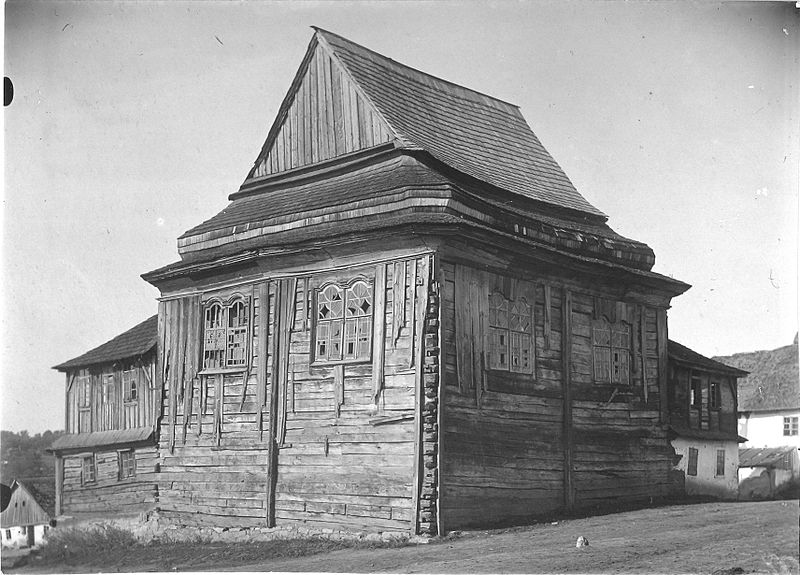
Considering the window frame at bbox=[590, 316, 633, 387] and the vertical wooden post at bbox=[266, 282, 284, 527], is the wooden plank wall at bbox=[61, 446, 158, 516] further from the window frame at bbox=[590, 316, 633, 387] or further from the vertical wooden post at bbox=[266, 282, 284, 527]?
the window frame at bbox=[590, 316, 633, 387]

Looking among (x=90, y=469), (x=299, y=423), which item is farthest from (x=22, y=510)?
(x=299, y=423)

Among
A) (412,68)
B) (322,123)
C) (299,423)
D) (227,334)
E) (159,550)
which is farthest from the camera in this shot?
(412,68)

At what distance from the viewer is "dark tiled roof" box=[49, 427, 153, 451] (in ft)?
83.8

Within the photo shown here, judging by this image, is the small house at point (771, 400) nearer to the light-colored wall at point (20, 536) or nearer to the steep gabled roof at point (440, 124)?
the steep gabled roof at point (440, 124)

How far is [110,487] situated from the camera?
26.5 metres

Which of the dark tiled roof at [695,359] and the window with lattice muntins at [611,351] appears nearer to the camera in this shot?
the window with lattice muntins at [611,351]

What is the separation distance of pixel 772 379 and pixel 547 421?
8.55 metres

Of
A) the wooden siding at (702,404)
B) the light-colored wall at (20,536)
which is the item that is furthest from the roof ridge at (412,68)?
the light-colored wall at (20,536)

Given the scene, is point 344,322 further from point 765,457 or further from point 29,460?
point 765,457

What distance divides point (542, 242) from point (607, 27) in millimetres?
4763

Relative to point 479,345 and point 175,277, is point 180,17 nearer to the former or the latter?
point 175,277

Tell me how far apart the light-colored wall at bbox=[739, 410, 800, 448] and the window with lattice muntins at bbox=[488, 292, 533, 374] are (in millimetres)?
8333

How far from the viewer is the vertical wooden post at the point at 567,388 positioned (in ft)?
74.0

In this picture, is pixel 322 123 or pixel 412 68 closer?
pixel 322 123
